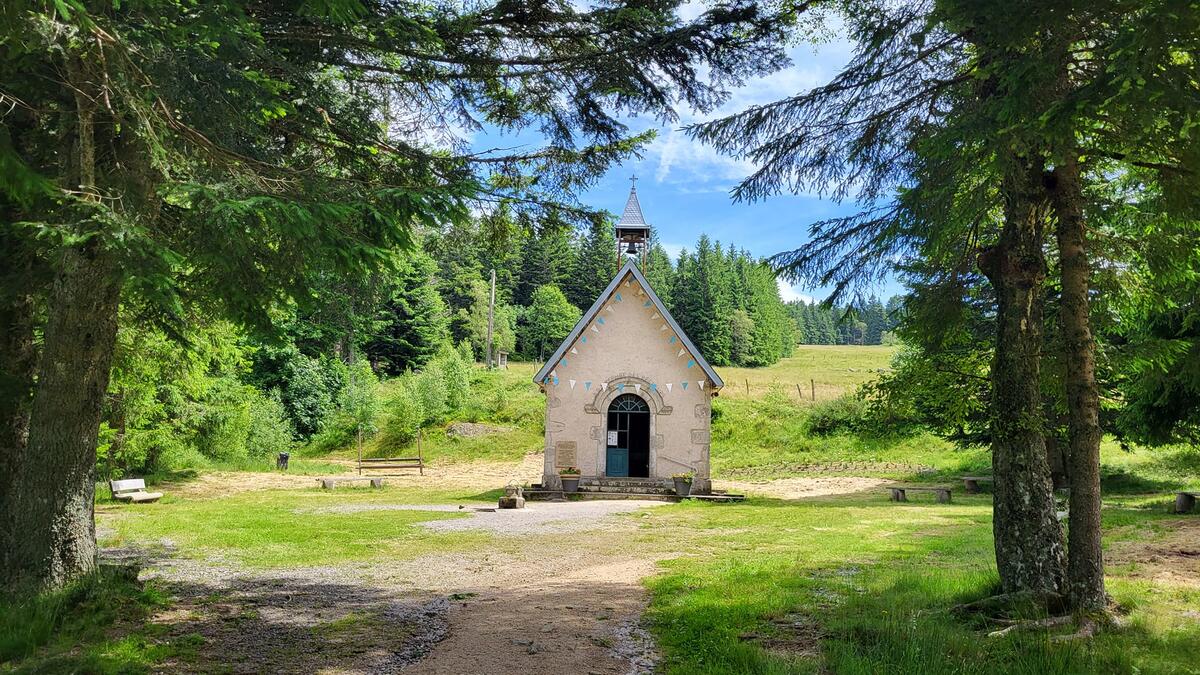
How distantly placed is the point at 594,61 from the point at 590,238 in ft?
5.97

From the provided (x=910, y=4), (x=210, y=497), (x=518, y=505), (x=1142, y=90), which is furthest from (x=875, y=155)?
(x=210, y=497)

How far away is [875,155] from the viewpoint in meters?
7.69

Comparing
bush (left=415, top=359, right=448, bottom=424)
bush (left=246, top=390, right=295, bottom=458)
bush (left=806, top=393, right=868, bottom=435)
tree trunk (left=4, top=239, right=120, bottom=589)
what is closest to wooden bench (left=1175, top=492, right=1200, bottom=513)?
bush (left=806, top=393, right=868, bottom=435)

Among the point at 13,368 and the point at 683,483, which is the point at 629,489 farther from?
the point at 13,368

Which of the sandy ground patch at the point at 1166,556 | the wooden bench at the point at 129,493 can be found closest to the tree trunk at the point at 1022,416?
the sandy ground patch at the point at 1166,556

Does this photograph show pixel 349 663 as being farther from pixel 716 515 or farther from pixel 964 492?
pixel 964 492

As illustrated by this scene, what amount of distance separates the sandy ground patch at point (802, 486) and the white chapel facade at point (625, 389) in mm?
3097

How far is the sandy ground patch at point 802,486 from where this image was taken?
21.2 meters

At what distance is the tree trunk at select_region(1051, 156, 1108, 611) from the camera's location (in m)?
5.75

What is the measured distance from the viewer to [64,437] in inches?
223

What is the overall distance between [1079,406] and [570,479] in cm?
1464

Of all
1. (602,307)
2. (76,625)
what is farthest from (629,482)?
(76,625)

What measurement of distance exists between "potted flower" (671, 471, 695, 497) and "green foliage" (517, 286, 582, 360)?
43728 mm

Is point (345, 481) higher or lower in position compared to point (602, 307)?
lower
